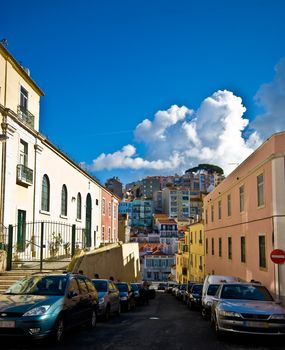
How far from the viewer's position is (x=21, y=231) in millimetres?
22531

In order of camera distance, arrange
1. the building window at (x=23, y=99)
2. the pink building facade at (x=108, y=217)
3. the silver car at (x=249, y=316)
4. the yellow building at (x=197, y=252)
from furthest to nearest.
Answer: the yellow building at (x=197, y=252) < the pink building facade at (x=108, y=217) < the building window at (x=23, y=99) < the silver car at (x=249, y=316)

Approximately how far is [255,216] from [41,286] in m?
13.9

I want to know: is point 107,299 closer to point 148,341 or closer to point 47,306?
point 148,341

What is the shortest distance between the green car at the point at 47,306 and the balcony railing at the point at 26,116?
13.5 m

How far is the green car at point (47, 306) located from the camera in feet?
27.8

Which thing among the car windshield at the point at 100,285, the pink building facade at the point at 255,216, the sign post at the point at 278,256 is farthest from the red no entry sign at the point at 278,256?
the car windshield at the point at 100,285

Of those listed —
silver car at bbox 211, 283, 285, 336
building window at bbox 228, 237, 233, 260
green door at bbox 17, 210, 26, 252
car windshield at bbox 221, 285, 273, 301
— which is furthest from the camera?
building window at bbox 228, 237, 233, 260

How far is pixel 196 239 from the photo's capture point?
165 feet

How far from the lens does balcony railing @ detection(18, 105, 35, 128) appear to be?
75.2 ft

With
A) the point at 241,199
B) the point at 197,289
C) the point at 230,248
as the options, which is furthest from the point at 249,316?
the point at 230,248

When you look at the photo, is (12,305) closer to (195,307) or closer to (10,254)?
(10,254)

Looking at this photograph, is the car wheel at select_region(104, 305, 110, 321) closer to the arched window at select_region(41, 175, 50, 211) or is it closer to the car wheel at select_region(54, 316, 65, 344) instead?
the car wheel at select_region(54, 316, 65, 344)

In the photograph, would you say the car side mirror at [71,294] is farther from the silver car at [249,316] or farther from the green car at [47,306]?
the silver car at [249,316]

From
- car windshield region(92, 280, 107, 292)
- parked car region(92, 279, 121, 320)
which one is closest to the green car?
parked car region(92, 279, 121, 320)
